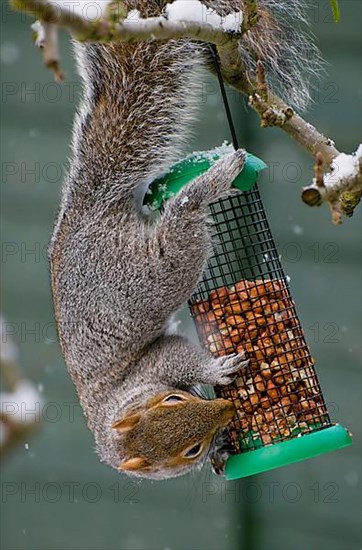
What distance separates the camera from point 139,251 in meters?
2.27

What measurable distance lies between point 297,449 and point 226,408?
176 millimetres

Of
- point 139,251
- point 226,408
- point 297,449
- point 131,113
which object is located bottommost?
point 297,449

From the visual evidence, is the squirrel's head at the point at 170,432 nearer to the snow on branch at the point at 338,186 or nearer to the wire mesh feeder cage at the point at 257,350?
the wire mesh feeder cage at the point at 257,350

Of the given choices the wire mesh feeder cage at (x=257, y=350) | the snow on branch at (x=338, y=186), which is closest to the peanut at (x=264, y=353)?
the wire mesh feeder cage at (x=257, y=350)

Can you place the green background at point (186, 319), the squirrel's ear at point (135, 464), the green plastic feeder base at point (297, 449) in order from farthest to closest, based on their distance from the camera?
the green background at point (186, 319), the squirrel's ear at point (135, 464), the green plastic feeder base at point (297, 449)

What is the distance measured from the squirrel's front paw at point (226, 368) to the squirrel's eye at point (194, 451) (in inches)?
5.3

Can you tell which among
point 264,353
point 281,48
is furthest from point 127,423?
point 281,48

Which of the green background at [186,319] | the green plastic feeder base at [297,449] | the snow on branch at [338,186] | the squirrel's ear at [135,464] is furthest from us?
the green background at [186,319]

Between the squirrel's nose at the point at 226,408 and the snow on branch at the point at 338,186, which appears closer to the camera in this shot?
the snow on branch at the point at 338,186

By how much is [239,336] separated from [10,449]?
3.65 feet

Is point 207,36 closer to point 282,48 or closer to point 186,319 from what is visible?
point 282,48

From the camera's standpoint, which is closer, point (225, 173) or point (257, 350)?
point (225, 173)

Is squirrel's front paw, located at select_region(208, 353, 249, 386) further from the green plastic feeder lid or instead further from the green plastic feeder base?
the green plastic feeder lid

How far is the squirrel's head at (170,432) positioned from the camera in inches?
83.2
